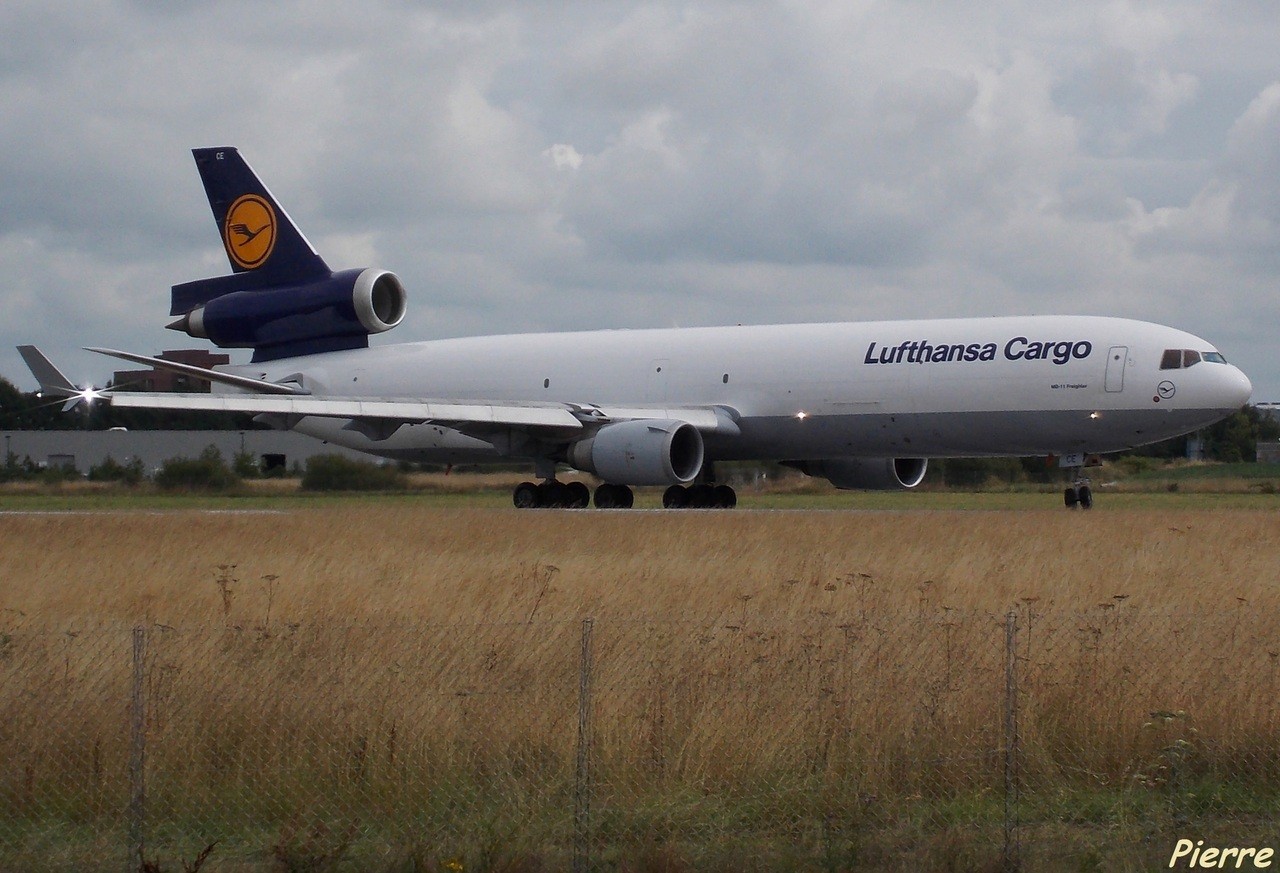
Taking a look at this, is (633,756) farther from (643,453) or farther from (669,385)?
(669,385)

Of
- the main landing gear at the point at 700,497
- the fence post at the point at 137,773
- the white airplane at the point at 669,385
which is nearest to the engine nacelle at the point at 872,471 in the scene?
the white airplane at the point at 669,385

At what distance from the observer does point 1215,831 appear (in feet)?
28.9

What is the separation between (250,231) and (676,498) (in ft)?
43.9

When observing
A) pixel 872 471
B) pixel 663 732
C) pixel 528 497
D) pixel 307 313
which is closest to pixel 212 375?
pixel 307 313

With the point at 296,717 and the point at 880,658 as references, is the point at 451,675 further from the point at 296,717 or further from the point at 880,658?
the point at 880,658

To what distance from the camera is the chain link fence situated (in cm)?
857

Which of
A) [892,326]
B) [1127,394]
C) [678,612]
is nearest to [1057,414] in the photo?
[1127,394]

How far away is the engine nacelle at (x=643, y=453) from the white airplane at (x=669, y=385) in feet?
0.13

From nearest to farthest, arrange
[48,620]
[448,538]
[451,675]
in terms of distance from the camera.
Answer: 1. [451,675]
2. [48,620]
3. [448,538]

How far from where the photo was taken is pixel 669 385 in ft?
119

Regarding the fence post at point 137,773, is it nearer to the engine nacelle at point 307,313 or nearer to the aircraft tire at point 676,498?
the aircraft tire at point 676,498

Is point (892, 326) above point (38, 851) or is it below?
above

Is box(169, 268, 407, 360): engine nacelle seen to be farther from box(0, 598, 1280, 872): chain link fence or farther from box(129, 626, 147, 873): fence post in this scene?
box(129, 626, 147, 873): fence post

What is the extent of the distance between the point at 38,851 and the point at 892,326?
1058 inches
